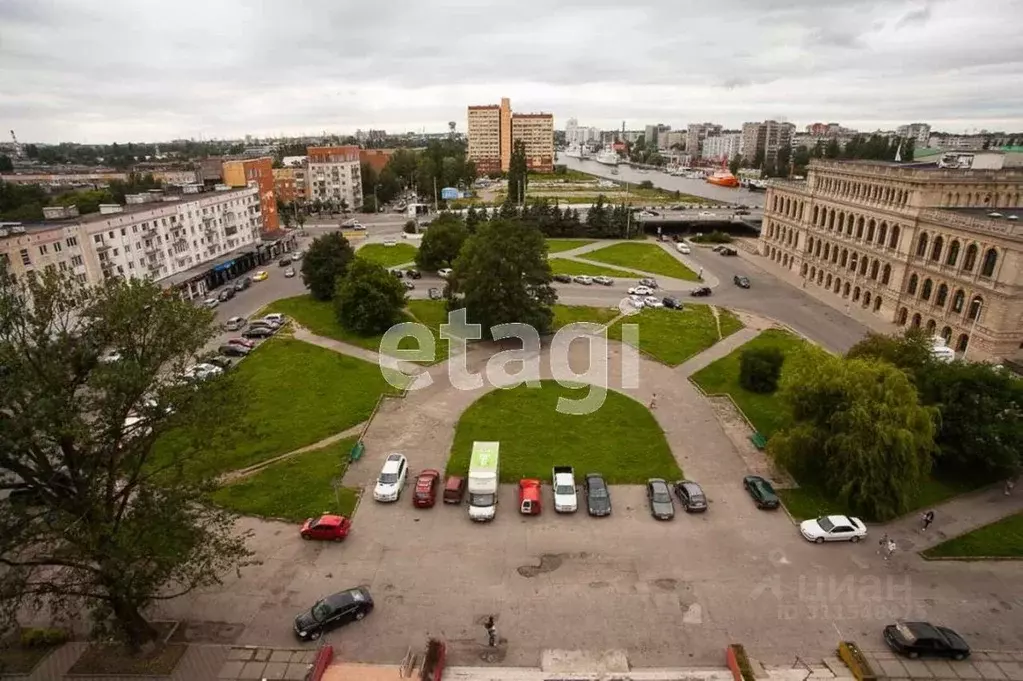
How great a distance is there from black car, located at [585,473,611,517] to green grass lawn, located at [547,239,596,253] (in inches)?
2210

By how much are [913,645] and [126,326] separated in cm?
2715

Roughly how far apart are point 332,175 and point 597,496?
10943 cm

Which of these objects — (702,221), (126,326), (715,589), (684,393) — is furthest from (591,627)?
(702,221)

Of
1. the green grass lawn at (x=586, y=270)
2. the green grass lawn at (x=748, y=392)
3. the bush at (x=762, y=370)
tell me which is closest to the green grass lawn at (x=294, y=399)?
the green grass lawn at (x=748, y=392)

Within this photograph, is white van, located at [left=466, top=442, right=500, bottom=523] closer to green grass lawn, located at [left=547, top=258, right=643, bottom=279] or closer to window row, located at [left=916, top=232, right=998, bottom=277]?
window row, located at [left=916, top=232, right=998, bottom=277]

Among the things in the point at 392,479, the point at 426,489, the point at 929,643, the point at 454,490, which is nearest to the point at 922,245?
the point at 929,643

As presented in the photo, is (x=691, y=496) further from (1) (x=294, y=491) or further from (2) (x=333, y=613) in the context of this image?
(1) (x=294, y=491)

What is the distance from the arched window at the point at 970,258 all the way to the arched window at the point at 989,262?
1011mm

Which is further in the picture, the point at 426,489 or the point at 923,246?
the point at 923,246

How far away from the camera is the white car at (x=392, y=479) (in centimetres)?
2686

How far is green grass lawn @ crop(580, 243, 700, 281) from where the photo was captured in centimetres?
6862

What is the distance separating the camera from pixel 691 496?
26344 millimetres

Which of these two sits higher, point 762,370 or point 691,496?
point 762,370

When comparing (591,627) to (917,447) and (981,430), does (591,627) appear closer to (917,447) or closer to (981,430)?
(917,447)
